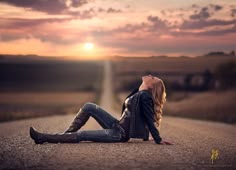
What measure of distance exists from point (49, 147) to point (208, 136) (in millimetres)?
4779

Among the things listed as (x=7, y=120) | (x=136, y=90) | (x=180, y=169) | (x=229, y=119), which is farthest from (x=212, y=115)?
(x=180, y=169)

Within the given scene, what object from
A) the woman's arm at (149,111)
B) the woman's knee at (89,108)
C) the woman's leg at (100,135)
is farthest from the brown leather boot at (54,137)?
the woman's arm at (149,111)

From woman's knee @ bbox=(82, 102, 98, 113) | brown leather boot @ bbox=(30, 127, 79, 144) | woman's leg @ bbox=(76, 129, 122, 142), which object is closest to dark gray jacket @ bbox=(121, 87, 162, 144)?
woman's leg @ bbox=(76, 129, 122, 142)

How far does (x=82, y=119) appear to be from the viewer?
38.1ft

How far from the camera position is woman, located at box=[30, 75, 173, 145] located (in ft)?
37.0

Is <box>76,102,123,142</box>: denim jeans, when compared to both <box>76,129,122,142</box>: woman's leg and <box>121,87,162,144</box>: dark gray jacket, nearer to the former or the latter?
<box>76,129,122,142</box>: woman's leg

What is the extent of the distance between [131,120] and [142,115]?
0.25 meters

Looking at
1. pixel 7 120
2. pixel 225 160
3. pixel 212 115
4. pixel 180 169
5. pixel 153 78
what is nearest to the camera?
pixel 180 169

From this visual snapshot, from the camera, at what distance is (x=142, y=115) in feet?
37.3

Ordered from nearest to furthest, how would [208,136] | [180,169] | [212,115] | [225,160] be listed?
[180,169] < [225,160] < [208,136] < [212,115]

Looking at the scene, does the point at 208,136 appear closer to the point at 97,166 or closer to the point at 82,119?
the point at 82,119

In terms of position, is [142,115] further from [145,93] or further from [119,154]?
[119,154]

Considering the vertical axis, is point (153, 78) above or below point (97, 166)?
above

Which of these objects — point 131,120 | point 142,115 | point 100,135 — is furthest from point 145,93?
point 100,135
